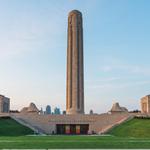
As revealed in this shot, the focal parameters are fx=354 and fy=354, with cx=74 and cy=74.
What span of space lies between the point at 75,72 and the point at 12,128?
28.8m

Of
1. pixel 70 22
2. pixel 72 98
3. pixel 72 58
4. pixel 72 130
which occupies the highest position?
pixel 70 22

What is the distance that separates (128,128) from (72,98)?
90.0 feet

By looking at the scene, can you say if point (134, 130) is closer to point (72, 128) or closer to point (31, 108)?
point (72, 128)

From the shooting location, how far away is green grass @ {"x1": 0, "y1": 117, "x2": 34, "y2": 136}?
6077 cm

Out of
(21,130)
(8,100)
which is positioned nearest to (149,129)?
(21,130)

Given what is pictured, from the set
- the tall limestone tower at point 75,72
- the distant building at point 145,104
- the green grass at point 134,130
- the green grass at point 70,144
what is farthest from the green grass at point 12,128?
the distant building at point 145,104

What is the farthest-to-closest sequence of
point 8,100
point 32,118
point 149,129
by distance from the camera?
1. point 8,100
2. point 32,118
3. point 149,129

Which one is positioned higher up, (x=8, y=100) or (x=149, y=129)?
(x=8, y=100)

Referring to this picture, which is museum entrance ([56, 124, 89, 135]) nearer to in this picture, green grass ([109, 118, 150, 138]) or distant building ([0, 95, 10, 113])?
green grass ([109, 118, 150, 138])

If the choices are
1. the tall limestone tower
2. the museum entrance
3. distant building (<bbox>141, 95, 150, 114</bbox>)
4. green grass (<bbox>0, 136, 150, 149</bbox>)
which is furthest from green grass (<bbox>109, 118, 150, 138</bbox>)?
distant building (<bbox>141, 95, 150, 114</bbox>)

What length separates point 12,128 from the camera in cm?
6594

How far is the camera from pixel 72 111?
8938 centimetres

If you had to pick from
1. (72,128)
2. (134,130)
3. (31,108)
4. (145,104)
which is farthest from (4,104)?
(134,130)

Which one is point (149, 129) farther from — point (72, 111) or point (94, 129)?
point (72, 111)
